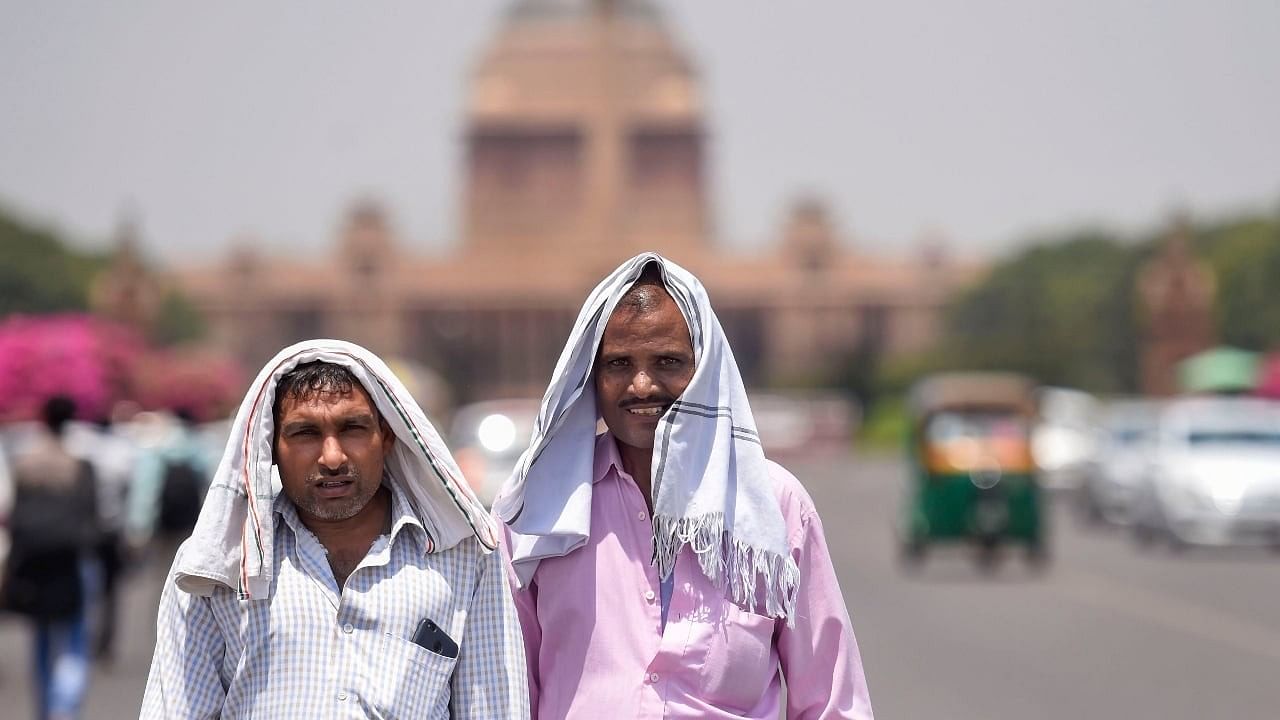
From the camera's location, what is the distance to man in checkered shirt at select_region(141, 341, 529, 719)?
370 centimetres

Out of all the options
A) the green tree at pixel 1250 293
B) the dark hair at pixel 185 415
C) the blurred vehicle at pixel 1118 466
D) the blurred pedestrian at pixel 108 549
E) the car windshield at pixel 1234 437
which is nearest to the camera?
the blurred pedestrian at pixel 108 549

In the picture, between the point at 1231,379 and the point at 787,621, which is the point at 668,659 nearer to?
the point at 787,621

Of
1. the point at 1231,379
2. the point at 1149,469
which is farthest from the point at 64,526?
the point at 1231,379

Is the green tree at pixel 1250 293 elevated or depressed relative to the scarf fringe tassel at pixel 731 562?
elevated

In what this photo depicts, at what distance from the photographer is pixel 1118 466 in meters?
28.5

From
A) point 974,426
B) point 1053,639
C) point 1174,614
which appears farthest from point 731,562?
point 974,426

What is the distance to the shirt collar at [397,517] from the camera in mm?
3812

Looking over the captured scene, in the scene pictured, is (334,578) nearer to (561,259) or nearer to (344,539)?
(344,539)

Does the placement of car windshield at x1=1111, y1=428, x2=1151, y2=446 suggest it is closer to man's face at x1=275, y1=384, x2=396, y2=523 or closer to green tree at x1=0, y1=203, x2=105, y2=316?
man's face at x1=275, y1=384, x2=396, y2=523

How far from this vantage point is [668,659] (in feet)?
12.9

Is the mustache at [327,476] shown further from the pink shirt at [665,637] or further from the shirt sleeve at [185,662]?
the pink shirt at [665,637]

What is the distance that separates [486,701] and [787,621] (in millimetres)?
507

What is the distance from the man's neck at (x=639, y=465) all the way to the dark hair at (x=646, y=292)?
0.75 ft

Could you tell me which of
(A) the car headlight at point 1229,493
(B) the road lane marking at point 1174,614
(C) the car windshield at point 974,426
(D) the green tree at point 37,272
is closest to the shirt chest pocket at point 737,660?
(B) the road lane marking at point 1174,614
